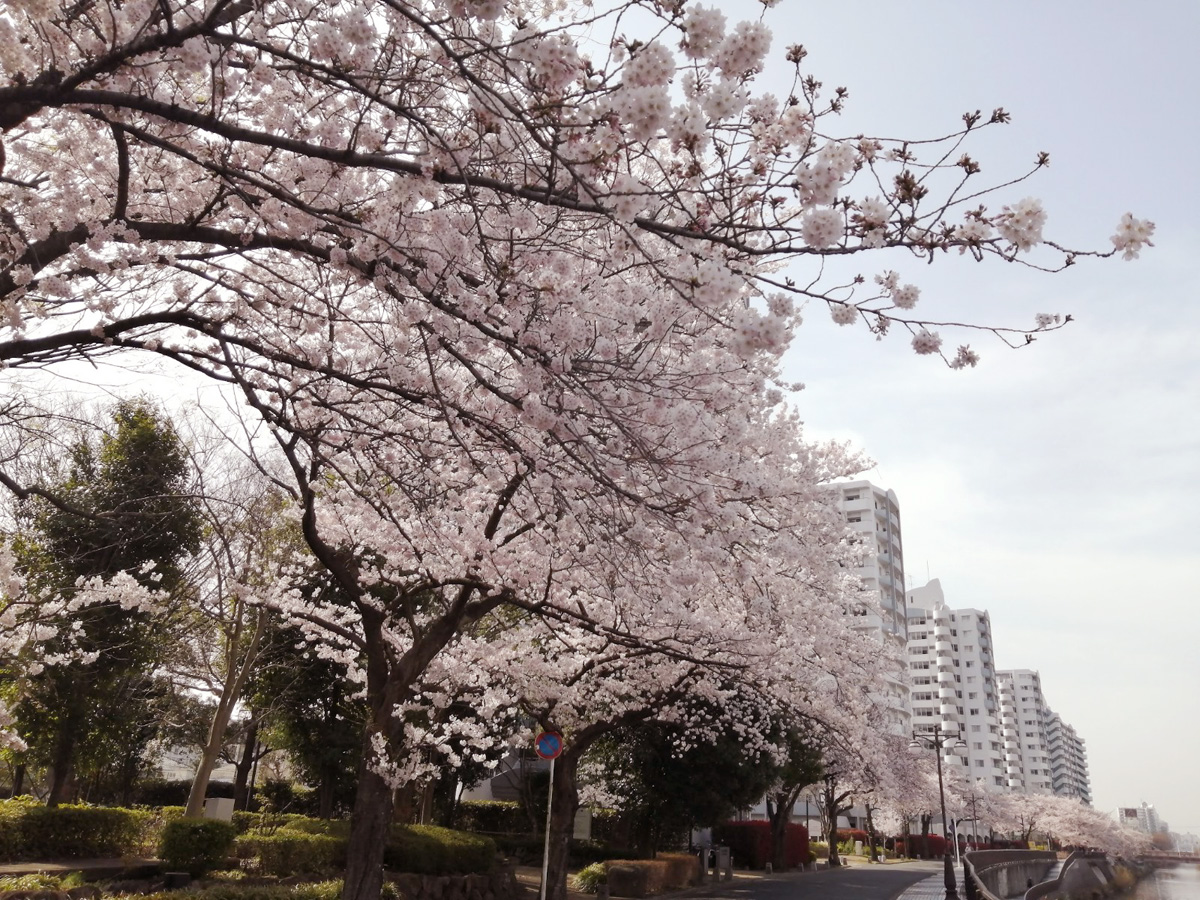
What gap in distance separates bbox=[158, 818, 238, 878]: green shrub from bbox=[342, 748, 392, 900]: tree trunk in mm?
5541

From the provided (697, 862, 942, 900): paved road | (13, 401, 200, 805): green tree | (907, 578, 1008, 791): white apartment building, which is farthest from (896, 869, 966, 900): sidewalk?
(907, 578, 1008, 791): white apartment building

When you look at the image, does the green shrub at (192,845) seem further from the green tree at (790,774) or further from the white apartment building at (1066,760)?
the white apartment building at (1066,760)

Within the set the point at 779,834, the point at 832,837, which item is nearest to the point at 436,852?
the point at 779,834

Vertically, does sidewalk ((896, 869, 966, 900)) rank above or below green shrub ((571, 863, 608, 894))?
below

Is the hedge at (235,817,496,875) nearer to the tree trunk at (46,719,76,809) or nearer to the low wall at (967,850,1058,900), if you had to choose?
the tree trunk at (46,719,76,809)

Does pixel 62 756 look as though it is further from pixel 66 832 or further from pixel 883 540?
pixel 883 540

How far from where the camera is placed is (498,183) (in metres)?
3.60

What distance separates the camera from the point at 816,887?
23.3m

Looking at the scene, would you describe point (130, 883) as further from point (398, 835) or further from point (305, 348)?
point (305, 348)

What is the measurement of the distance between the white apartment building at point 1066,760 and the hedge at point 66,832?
12565cm

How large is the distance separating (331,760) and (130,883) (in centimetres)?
739

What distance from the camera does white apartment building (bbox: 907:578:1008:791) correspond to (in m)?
93.0

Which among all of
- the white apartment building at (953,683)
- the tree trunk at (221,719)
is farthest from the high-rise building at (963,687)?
the tree trunk at (221,719)

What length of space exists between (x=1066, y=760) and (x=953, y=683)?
68.2 meters
